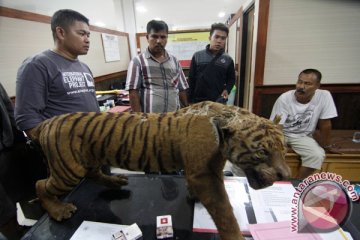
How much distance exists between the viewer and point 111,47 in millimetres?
3363

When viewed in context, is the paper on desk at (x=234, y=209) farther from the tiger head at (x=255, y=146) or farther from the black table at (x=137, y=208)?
the tiger head at (x=255, y=146)

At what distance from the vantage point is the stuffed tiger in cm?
59

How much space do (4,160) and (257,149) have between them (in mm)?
1357

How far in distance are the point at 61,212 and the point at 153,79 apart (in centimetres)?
108

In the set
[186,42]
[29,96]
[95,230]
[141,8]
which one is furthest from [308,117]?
[141,8]

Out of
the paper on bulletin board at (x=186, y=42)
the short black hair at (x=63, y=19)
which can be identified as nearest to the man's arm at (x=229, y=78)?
the short black hair at (x=63, y=19)

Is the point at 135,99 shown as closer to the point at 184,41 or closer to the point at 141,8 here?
the point at 184,41

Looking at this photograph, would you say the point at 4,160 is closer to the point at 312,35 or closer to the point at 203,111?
the point at 203,111

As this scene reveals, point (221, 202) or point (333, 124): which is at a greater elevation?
point (221, 202)

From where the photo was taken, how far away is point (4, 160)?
46.6 inches

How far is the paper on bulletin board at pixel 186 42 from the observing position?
4117 millimetres

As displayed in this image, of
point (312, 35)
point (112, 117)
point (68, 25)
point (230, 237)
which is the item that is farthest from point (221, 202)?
point (312, 35)

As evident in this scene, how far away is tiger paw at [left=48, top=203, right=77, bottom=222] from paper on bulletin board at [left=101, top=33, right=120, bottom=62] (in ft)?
8.71

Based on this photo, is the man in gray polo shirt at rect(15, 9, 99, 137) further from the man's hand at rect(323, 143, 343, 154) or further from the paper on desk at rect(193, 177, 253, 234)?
the man's hand at rect(323, 143, 343, 154)
